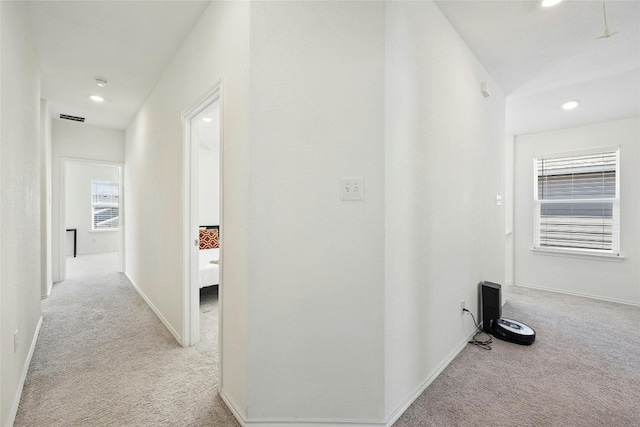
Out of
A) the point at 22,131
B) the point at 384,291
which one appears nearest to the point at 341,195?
the point at 384,291

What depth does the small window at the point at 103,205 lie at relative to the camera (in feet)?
26.1

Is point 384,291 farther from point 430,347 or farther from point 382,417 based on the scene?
point 430,347

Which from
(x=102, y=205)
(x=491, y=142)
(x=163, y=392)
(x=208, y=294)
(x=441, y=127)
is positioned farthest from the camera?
(x=102, y=205)

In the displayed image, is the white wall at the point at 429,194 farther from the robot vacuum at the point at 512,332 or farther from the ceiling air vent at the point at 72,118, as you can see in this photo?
the ceiling air vent at the point at 72,118

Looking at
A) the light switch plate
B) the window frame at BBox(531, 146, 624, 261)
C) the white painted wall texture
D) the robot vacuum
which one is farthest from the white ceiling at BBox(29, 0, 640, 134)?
the robot vacuum

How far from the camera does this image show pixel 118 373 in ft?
7.07

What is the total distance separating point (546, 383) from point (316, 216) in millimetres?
2030

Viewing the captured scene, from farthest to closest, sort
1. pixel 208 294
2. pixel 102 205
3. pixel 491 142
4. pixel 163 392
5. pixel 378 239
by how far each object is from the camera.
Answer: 1. pixel 102 205
2. pixel 208 294
3. pixel 491 142
4. pixel 163 392
5. pixel 378 239

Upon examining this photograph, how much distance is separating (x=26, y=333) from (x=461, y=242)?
3.48m

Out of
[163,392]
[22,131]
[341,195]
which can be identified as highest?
[22,131]

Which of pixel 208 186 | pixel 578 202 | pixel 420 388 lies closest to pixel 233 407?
pixel 420 388

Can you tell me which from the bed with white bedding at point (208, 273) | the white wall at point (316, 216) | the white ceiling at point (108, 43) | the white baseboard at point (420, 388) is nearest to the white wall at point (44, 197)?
the white ceiling at point (108, 43)

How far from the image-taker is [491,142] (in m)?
3.09

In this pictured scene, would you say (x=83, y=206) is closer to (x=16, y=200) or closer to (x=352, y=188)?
(x=16, y=200)
